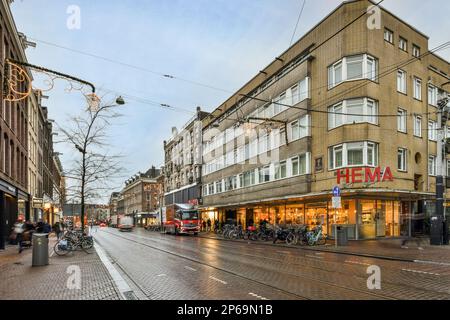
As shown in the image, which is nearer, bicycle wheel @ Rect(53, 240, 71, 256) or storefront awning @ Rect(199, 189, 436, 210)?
bicycle wheel @ Rect(53, 240, 71, 256)

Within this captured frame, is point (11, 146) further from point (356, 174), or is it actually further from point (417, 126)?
point (417, 126)

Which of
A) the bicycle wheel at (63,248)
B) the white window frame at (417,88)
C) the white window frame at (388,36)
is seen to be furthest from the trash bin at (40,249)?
the white window frame at (417,88)

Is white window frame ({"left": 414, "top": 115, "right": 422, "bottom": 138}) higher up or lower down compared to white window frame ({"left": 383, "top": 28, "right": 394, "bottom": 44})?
lower down

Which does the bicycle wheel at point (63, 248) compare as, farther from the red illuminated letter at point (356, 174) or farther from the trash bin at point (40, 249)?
the red illuminated letter at point (356, 174)

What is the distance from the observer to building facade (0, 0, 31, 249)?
2159 cm

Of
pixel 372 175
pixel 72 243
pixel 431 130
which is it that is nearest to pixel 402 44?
→ pixel 431 130

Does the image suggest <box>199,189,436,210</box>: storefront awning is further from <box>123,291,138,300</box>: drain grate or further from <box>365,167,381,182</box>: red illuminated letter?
<box>123,291,138,300</box>: drain grate

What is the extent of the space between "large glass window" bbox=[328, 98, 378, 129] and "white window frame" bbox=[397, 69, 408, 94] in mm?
3597

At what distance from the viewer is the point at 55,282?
10016 millimetres

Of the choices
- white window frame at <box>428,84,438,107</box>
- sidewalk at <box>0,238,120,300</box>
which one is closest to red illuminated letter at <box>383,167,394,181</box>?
white window frame at <box>428,84,438,107</box>

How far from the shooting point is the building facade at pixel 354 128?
24.6 metres

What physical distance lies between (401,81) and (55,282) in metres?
26.0

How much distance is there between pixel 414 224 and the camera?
93.9ft
